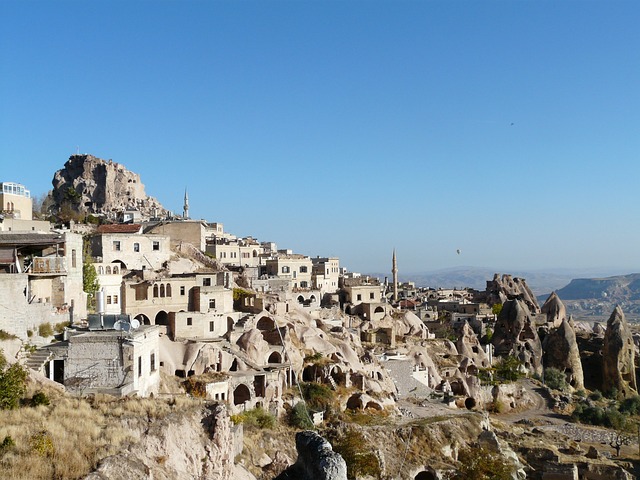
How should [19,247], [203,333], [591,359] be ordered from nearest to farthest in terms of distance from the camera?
[19,247] < [203,333] < [591,359]

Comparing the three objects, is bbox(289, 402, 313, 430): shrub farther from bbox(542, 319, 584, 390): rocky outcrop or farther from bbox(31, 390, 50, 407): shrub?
bbox(542, 319, 584, 390): rocky outcrop

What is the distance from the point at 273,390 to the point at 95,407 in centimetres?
2178

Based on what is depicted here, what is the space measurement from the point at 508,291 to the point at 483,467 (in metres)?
71.0

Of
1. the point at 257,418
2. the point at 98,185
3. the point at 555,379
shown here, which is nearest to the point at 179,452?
the point at 257,418

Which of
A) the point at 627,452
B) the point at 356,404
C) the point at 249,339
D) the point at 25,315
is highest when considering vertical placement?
the point at 25,315

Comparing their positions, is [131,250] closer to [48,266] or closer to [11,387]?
[48,266]

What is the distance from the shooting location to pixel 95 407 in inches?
794

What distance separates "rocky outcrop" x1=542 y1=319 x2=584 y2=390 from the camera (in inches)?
3342

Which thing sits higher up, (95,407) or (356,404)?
(95,407)

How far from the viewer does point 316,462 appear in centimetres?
1791

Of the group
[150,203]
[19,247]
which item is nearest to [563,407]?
[19,247]

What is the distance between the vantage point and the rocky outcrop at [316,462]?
56.0ft

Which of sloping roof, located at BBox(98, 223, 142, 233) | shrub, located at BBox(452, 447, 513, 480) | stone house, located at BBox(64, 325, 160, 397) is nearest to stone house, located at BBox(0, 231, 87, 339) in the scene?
stone house, located at BBox(64, 325, 160, 397)

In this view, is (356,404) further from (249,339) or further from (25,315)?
(25,315)
